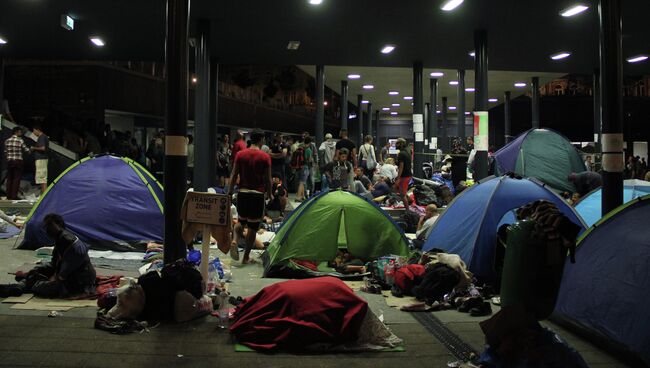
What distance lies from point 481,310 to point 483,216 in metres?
1.70

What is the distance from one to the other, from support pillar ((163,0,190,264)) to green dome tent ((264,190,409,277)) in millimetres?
1709

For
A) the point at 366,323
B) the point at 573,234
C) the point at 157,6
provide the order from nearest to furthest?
the point at 573,234 → the point at 366,323 → the point at 157,6

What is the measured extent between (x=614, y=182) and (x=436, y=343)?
3.56 m

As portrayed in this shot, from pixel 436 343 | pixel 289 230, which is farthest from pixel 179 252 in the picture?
pixel 436 343

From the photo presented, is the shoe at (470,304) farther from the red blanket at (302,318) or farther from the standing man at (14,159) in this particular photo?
the standing man at (14,159)

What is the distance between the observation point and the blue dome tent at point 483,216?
25.1 feet

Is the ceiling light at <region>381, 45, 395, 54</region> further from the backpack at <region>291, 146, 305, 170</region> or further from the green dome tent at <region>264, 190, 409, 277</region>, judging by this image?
the green dome tent at <region>264, 190, 409, 277</region>

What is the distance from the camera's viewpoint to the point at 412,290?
7.10m

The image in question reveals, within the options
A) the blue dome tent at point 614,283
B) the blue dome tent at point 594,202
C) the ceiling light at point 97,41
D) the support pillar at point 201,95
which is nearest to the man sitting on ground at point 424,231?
the blue dome tent at point 594,202

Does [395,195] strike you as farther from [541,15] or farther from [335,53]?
[541,15]

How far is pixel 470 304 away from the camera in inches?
254

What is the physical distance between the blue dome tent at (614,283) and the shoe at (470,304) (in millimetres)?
795

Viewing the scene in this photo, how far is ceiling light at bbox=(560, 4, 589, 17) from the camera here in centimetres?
1057

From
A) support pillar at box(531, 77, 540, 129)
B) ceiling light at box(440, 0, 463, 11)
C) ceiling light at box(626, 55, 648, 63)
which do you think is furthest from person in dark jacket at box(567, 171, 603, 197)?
support pillar at box(531, 77, 540, 129)
